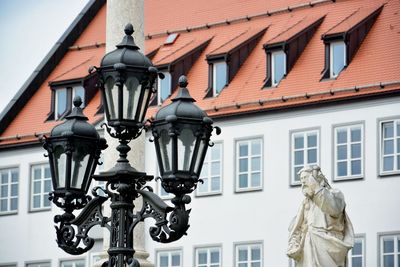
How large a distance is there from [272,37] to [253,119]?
3.27m

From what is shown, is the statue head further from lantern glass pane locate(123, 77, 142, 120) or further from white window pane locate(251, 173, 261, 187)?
white window pane locate(251, 173, 261, 187)

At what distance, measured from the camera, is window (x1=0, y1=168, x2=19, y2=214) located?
61625 millimetres

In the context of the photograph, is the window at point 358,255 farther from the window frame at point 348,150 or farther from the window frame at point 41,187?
the window frame at point 41,187

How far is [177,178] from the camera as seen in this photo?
1978cm

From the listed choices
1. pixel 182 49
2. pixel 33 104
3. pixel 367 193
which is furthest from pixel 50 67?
pixel 367 193

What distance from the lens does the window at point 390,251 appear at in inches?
2035

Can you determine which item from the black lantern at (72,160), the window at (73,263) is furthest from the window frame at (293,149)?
the black lantern at (72,160)

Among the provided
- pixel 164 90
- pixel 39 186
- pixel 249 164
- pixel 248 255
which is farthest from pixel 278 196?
pixel 39 186

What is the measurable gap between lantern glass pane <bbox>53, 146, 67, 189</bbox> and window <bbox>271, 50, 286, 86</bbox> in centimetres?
3575

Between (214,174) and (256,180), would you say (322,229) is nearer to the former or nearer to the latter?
(256,180)

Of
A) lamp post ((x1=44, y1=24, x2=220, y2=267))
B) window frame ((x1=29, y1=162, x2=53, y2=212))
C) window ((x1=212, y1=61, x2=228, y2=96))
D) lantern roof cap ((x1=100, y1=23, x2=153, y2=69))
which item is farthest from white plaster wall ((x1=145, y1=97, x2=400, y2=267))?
lamp post ((x1=44, y1=24, x2=220, y2=267))

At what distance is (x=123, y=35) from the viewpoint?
27.3 meters

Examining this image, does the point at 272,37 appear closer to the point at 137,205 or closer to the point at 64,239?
the point at 137,205

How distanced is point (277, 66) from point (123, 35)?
2947 cm
